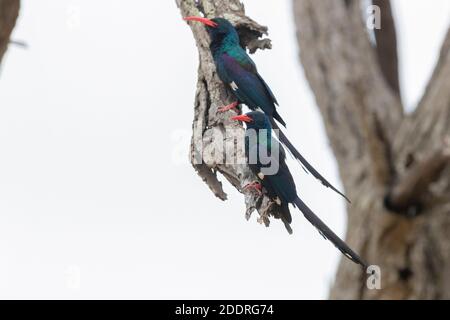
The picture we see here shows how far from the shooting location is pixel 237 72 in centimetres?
544

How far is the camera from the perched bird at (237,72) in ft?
17.5

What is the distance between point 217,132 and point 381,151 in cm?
401

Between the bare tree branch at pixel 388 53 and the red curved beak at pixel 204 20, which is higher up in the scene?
the bare tree branch at pixel 388 53

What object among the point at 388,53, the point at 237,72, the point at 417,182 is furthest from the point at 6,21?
the point at 388,53

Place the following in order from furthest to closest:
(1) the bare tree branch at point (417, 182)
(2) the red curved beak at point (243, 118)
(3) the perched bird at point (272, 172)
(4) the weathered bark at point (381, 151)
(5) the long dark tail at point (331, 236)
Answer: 1. (4) the weathered bark at point (381, 151)
2. (1) the bare tree branch at point (417, 182)
3. (2) the red curved beak at point (243, 118)
4. (3) the perched bird at point (272, 172)
5. (5) the long dark tail at point (331, 236)

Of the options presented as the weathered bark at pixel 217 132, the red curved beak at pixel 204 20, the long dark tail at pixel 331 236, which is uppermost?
the red curved beak at pixel 204 20

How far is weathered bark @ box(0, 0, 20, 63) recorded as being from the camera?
3332 mm

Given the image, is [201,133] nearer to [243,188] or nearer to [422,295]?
[243,188]

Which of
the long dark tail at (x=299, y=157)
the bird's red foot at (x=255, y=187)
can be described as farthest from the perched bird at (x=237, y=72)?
the bird's red foot at (x=255, y=187)

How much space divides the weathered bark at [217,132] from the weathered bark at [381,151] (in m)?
2.60

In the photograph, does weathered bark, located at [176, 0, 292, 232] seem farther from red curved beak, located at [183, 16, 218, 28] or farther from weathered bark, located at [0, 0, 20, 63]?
weathered bark, located at [0, 0, 20, 63]

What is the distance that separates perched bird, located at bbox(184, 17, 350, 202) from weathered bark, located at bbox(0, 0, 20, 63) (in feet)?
6.24

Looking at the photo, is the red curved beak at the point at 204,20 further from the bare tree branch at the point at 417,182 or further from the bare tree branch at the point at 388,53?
the bare tree branch at the point at 388,53

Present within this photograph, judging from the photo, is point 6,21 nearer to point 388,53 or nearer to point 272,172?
point 272,172
